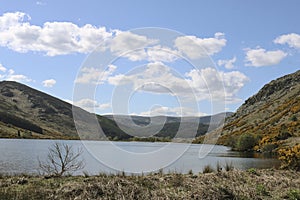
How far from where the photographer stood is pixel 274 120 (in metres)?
114

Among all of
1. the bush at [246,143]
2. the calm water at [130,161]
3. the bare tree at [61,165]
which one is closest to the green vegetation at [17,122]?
the calm water at [130,161]

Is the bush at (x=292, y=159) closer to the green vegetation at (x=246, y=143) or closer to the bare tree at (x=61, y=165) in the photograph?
the bare tree at (x=61, y=165)

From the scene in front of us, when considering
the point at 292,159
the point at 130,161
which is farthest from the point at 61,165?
the point at 292,159

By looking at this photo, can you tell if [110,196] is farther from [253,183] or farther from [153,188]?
[253,183]

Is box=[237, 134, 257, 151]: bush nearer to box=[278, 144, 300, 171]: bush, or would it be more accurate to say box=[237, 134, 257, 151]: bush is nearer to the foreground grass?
box=[278, 144, 300, 171]: bush

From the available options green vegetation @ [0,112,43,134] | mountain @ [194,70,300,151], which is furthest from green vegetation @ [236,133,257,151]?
green vegetation @ [0,112,43,134]

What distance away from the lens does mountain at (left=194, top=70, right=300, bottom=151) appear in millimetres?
86375

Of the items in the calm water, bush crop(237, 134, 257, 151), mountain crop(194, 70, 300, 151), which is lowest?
the calm water

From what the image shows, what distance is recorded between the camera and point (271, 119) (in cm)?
11862

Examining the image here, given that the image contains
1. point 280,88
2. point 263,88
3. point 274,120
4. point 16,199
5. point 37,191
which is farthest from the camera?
point 263,88

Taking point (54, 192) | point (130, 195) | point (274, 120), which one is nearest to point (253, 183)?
point (130, 195)

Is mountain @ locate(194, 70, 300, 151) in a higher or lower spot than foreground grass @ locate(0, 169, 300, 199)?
higher

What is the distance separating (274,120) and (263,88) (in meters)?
70.5

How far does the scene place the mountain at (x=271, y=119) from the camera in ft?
283
